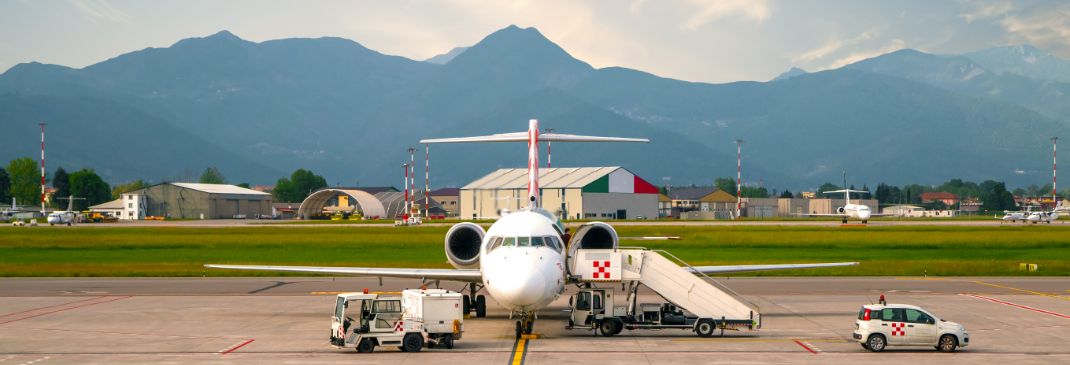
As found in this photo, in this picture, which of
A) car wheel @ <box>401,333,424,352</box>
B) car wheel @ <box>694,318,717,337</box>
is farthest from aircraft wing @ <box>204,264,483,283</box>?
car wheel @ <box>694,318,717,337</box>

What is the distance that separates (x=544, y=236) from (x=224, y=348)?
27.6ft

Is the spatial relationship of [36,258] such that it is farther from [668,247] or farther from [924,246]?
[924,246]

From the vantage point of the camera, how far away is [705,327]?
27.2m

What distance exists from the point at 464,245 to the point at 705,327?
330 inches

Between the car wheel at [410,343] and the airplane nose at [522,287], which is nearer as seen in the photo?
the airplane nose at [522,287]

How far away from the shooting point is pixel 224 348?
2511 cm

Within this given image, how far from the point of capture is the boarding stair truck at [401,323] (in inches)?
968

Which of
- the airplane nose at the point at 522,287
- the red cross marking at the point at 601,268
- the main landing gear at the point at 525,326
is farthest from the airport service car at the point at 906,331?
the main landing gear at the point at 525,326

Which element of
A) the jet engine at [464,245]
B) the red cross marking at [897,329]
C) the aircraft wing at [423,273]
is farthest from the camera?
the jet engine at [464,245]

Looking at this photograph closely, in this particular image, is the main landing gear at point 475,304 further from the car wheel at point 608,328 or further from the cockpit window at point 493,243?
the car wheel at point 608,328

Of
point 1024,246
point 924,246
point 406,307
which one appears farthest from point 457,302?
point 1024,246

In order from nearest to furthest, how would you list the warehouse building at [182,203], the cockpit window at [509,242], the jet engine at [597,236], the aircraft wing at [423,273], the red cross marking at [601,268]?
the cockpit window at [509,242]
the red cross marking at [601,268]
the aircraft wing at [423,273]
the jet engine at [597,236]
the warehouse building at [182,203]

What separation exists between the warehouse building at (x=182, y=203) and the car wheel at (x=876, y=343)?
169 meters

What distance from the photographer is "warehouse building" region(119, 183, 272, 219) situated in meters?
182
